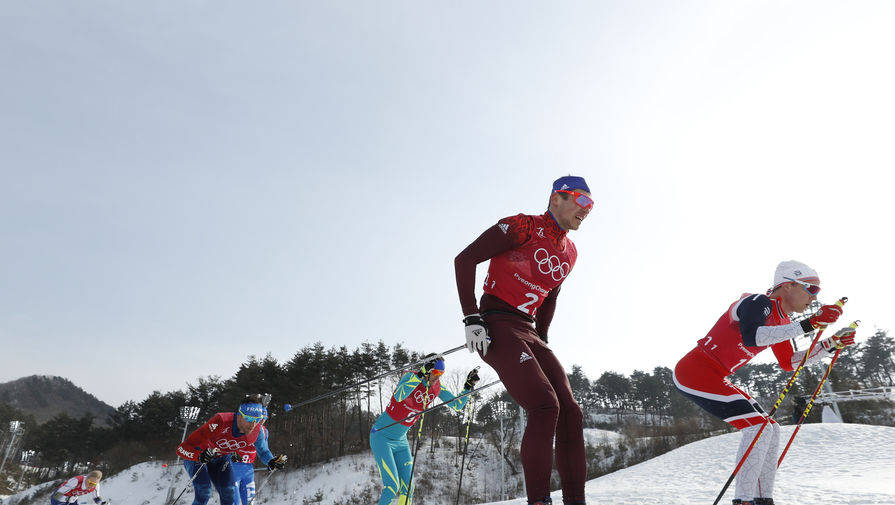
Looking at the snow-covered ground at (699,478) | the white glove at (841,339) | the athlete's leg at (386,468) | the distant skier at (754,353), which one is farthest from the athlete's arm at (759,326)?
the athlete's leg at (386,468)

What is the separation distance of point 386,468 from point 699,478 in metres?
11.6

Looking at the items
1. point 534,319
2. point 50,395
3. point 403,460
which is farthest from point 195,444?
point 50,395

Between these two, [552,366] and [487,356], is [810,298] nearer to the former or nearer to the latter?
[552,366]

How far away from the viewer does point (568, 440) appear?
2885mm

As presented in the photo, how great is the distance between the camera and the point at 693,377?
4.06 m

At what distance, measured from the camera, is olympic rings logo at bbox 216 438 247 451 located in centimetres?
669

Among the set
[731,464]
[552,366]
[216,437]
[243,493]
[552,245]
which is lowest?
[731,464]

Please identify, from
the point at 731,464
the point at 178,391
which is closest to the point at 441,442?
the point at 178,391

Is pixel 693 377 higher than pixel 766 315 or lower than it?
lower

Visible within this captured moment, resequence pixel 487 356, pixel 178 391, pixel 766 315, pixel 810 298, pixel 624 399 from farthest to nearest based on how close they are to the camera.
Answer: pixel 624 399 → pixel 178 391 → pixel 810 298 → pixel 766 315 → pixel 487 356

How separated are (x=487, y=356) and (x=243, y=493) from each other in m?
5.72

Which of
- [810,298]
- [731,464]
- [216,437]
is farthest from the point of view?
[731,464]

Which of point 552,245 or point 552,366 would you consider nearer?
point 552,366

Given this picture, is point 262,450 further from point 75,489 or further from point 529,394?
point 75,489
